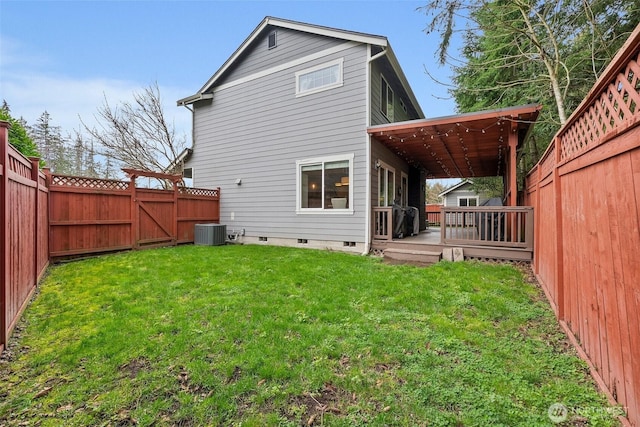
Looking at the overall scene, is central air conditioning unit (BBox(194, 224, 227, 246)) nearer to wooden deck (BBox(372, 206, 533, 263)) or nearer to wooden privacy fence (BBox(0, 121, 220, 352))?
wooden privacy fence (BBox(0, 121, 220, 352))

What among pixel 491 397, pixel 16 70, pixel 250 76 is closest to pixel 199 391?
pixel 491 397

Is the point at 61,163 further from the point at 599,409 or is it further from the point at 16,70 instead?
the point at 599,409

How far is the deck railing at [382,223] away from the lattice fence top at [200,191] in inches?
217

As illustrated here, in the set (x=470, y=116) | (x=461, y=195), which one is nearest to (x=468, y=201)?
(x=461, y=195)

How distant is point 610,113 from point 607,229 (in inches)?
28.6

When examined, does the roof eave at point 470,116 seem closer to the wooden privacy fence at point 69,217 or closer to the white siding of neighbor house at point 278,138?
the white siding of neighbor house at point 278,138

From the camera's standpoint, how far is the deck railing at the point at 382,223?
6.79 meters

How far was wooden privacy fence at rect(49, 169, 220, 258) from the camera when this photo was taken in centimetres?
591

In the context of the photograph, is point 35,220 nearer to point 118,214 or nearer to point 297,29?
point 118,214

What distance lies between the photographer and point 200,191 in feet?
30.1

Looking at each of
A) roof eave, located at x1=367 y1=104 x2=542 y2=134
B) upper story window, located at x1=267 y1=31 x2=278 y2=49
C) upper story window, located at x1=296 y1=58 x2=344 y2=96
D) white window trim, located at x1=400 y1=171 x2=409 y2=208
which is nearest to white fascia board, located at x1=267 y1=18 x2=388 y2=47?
upper story window, located at x1=267 y1=31 x2=278 y2=49

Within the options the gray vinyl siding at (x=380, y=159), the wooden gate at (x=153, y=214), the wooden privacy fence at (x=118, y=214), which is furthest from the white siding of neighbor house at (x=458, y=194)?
the wooden gate at (x=153, y=214)

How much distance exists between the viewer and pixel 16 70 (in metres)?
13.6

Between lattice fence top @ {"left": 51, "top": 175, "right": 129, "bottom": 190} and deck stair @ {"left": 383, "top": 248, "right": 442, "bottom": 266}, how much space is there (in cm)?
671
